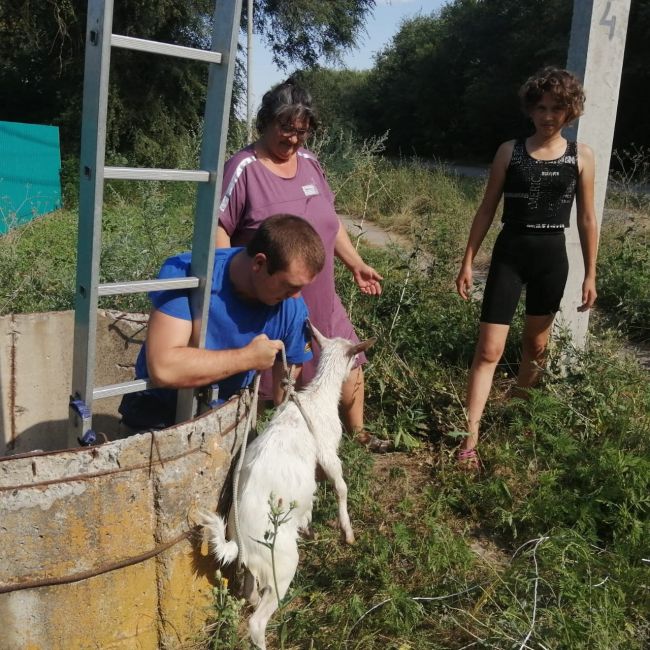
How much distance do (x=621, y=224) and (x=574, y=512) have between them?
21.5 feet

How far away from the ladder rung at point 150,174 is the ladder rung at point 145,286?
33cm

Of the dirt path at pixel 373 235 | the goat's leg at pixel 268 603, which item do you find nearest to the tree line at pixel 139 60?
the dirt path at pixel 373 235

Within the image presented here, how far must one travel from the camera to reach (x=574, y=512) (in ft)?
10.6

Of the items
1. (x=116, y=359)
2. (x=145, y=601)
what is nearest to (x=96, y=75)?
(x=145, y=601)

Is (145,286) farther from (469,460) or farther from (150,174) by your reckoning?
(469,460)

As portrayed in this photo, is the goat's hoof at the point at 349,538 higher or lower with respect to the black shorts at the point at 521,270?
lower

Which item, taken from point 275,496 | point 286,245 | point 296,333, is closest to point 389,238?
point 296,333

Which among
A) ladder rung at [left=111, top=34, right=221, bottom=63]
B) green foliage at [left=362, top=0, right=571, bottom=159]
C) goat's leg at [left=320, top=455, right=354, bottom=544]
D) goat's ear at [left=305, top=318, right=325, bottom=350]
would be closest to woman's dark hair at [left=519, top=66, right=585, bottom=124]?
goat's ear at [left=305, top=318, right=325, bottom=350]

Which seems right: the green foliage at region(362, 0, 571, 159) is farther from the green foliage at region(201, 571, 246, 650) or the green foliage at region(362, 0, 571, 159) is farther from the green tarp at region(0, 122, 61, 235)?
the green foliage at region(201, 571, 246, 650)

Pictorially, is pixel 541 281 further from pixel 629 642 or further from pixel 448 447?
pixel 629 642

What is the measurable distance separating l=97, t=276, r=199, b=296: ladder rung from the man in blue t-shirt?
78mm

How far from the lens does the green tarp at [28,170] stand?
1153 cm

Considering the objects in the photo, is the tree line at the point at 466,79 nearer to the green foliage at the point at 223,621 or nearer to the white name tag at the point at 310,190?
the white name tag at the point at 310,190

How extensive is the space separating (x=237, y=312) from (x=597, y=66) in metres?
2.80
